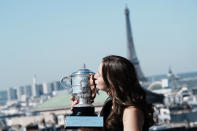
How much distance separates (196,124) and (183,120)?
2029mm

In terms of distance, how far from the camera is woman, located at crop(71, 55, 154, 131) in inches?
136

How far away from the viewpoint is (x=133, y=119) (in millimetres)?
3402

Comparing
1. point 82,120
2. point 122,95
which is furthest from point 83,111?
point 122,95

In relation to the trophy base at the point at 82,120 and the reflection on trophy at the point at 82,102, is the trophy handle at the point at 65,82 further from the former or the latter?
the trophy base at the point at 82,120

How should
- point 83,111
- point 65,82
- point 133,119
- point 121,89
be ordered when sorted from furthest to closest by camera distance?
point 65,82 → point 83,111 → point 121,89 → point 133,119

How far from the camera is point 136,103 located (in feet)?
11.5

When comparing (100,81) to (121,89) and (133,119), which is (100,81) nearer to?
(121,89)

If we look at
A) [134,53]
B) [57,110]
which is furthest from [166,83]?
[57,110]

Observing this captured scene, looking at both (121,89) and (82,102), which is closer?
(121,89)

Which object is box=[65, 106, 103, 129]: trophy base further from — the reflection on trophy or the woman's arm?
the woman's arm

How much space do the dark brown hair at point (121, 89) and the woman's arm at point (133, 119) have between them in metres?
0.03

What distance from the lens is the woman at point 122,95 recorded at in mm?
3467

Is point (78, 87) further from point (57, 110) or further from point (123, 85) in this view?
point (57, 110)

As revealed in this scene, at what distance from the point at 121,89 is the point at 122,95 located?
3cm
